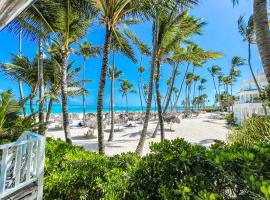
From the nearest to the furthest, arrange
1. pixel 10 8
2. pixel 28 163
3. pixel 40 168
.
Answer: pixel 10 8, pixel 28 163, pixel 40 168

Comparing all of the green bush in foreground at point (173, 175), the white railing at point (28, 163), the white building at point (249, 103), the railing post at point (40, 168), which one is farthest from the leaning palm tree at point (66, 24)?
the white building at point (249, 103)

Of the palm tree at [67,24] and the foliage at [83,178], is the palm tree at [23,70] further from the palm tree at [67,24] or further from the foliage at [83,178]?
the foliage at [83,178]

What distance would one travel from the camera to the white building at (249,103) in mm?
15594

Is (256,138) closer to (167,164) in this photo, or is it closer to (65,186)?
(167,164)

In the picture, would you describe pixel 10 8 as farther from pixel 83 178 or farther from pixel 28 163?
pixel 83 178

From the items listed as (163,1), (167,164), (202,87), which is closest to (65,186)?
(167,164)

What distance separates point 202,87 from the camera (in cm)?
9056

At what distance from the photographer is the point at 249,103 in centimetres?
1694

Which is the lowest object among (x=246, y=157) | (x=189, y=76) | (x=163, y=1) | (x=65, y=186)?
(x=65, y=186)

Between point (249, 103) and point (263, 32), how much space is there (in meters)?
14.8

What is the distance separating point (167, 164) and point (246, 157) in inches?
38.0

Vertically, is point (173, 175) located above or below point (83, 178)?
above

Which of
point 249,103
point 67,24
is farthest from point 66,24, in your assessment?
point 249,103

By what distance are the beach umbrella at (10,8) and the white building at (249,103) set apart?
1368 cm
